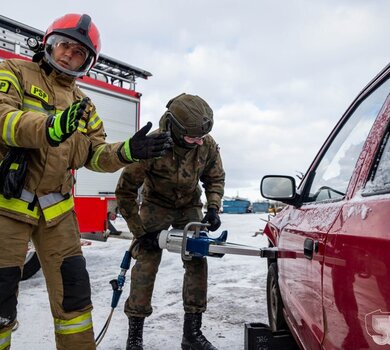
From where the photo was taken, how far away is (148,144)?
201 cm

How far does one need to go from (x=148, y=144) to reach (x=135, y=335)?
59.3 inches

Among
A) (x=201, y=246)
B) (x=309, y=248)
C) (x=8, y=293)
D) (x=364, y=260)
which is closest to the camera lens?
(x=364, y=260)

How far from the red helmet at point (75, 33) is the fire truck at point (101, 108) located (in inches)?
115

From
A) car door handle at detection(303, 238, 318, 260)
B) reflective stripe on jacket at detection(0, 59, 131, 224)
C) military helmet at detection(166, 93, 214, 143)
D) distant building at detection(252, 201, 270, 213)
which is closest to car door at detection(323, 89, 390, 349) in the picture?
car door handle at detection(303, 238, 318, 260)

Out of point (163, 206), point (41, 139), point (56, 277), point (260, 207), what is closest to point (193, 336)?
point (163, 206)

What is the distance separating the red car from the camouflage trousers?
3.17ft

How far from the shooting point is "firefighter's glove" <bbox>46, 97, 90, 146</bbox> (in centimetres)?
166

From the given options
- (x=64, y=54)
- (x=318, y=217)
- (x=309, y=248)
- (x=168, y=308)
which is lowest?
(x=168, y=308)

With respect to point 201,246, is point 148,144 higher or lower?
higher

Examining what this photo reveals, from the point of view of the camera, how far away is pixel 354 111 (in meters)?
1.84

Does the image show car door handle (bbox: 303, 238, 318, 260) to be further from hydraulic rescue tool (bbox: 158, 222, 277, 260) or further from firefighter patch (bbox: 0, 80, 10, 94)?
firefighter patch (bbox: 0, 80, 10, 94)

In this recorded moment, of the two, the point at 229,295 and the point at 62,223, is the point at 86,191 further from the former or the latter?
the point at 62,223

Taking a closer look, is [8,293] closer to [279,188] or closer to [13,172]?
[13,172]

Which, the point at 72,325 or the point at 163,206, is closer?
the point at 72,325
